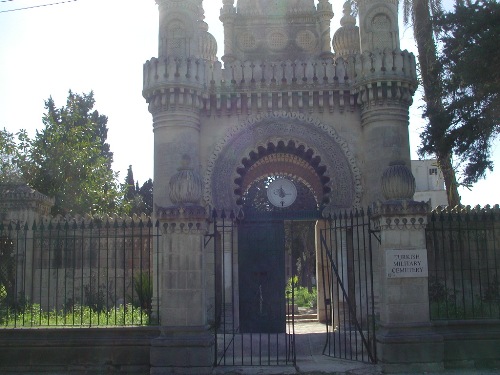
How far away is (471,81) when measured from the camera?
43.1 ft

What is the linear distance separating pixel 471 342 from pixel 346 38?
9.45 m

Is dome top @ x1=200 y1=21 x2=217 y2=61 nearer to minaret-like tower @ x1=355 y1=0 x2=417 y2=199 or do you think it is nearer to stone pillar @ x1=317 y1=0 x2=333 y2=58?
stone pillar @ x1=317 y1=0 x2=333 y2=58

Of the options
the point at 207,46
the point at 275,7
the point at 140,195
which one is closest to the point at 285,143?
the point at 207,46

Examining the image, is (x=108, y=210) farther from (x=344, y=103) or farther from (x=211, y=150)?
(x=344, y=103)

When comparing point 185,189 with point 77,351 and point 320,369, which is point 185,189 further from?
point 320,369

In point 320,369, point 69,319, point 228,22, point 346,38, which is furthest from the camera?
point 228,22

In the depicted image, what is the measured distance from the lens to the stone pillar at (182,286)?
9.69m

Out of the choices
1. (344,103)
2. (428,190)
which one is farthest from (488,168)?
(428,190)

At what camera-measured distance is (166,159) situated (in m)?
14.2

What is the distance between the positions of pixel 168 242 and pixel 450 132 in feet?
26.0

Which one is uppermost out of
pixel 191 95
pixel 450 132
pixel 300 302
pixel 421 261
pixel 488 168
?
pixel 191 95

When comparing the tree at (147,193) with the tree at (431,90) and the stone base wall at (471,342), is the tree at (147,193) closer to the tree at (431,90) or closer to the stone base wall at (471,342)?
the tree at (431,90)

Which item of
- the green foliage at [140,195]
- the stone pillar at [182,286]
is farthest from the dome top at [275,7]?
the green foliage at [140,195]

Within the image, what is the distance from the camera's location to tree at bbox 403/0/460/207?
14359 mm
